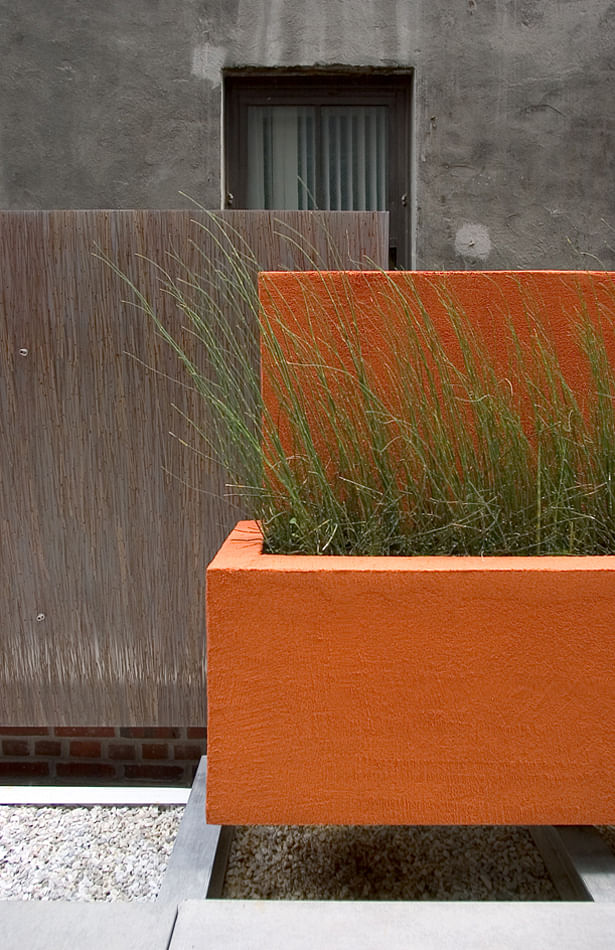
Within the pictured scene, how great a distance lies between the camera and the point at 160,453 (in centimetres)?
205

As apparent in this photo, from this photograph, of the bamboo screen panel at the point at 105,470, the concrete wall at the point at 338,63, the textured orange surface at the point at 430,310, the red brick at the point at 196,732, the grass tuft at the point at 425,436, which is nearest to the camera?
the grass tuft at the point at 425,436

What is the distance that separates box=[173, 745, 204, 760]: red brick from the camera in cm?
222

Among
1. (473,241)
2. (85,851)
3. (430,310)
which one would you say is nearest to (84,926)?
(85,851)

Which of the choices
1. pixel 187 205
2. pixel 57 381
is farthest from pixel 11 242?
pixel 187 205

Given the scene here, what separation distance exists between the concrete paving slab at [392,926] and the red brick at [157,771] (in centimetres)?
90

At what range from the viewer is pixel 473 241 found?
4.19 metres

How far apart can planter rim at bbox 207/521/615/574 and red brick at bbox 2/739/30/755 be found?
3.71 feet

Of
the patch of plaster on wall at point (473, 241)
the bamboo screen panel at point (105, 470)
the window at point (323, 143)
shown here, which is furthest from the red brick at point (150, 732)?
the patch of plaster on wall at point (473, 241)

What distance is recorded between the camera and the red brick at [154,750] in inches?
87.4

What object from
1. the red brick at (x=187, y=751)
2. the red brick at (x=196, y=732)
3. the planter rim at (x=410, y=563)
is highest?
the planter rim at (x=410, y=563)

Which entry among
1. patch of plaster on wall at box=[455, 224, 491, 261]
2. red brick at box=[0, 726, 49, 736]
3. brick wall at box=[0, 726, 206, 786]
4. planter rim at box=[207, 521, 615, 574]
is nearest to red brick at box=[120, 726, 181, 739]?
brick wall at box=[0, 726, 206, 786]

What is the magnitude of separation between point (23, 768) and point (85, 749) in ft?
0.64

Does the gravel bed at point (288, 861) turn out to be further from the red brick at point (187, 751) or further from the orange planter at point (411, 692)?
the orange planter at point (411, 692)

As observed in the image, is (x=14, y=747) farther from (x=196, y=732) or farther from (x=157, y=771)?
(x=196, y=732)
